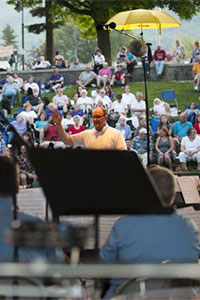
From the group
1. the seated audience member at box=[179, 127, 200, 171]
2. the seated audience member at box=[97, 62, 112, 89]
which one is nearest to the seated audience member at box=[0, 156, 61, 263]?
the seated audience member at box=[179, 127, 200, 171]

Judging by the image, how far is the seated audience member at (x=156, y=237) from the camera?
15.1 ft

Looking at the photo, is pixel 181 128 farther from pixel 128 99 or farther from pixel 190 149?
pixel 128 99

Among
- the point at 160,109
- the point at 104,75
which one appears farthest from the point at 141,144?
the point at 104,75

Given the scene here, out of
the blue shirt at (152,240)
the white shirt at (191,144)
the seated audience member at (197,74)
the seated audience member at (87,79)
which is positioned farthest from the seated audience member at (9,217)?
the seated audience member at (197,74)

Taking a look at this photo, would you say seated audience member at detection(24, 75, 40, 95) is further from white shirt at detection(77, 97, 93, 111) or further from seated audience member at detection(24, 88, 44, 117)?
white shirt at detection(77, 97, 93, 111)

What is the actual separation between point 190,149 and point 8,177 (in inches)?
517

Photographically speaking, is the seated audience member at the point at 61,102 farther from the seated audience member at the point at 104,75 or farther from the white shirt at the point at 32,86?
the seated audience member at the point at 104,75

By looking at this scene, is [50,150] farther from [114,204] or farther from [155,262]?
[155,262]

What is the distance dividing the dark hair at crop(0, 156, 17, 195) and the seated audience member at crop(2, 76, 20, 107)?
21.1 metres

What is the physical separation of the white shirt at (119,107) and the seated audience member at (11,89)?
4.64 m

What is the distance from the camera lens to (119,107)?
2183 cm

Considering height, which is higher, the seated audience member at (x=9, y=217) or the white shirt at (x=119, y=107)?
the seated audience member at (x=9, y=217)

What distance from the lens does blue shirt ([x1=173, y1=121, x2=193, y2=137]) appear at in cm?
1872

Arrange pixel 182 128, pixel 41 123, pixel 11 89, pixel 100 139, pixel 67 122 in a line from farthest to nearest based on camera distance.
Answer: pixel 11 89, pixel 67 122, pixel 41 123, pixel 182 128, pixel 100 139
